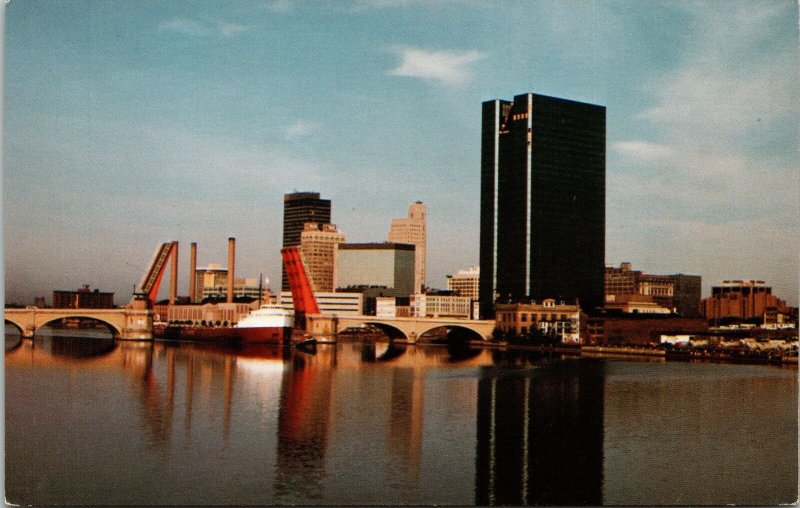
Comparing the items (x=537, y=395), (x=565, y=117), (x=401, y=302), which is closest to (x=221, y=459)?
(x=537, y=395)

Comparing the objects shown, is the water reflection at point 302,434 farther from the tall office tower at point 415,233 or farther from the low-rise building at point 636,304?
the tall office tower at point 415,233

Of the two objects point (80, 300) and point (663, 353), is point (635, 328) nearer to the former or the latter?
point (663, 353)

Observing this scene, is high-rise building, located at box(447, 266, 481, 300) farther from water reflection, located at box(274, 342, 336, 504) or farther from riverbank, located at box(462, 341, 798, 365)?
water reflection, located at box(274, 342, 336, 504)

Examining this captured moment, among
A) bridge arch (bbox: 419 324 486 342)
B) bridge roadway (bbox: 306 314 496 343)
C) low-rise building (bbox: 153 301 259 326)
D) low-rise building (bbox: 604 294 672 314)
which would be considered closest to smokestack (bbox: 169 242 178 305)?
low-rise building (bbox: 153 301 259 326)

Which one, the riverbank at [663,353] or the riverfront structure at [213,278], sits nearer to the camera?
the riverbank at [663,353]

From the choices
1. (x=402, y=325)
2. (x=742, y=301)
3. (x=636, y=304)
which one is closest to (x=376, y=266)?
(x=636, y=304)

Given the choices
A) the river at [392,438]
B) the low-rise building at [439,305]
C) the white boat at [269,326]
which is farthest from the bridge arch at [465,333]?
the river at [392,438]
